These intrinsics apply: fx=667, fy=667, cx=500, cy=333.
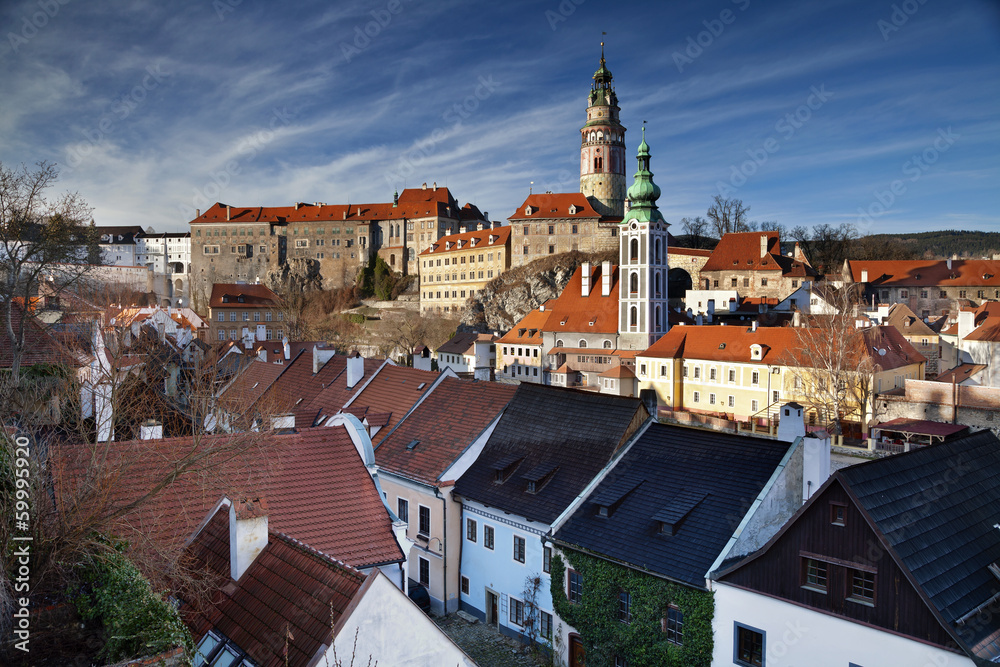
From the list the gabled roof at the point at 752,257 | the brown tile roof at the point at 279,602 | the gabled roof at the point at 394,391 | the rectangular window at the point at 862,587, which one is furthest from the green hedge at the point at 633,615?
the gabled roof at the point at 752,257

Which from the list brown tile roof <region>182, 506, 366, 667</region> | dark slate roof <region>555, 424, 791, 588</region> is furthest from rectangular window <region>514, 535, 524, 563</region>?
brown tile roof <region>182, 506, 366, 667</region>

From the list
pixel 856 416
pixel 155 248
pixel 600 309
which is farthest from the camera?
pixel 155 248

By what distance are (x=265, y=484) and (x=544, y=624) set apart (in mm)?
7465

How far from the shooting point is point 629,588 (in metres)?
13.2

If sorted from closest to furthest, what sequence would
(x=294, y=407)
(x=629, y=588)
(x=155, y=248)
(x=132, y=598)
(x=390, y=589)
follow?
1. (x=132, y=598)
2. (x=390, y=589)
3. (x=629, y=588)
4. (x=294, y=407)
5. (x=155, y=248)

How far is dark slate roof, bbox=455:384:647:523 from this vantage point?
632 inches

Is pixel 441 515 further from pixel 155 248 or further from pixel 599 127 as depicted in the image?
pixel 155 248

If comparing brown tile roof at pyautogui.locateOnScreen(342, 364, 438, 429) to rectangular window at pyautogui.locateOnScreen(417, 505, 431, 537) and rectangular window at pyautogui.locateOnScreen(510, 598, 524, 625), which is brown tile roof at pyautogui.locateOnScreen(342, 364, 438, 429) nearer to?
rectangular window at pyautogui.locateOnScreen(417, 505, 431, 537)

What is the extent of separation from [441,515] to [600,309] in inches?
1622

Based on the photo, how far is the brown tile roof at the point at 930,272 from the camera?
63.4m

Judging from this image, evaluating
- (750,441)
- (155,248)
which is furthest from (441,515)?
(155,248)

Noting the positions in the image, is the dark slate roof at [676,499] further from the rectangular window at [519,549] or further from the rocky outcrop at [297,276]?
the rocky outcrop at [297,276]

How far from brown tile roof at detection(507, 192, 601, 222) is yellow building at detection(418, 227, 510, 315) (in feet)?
11.1

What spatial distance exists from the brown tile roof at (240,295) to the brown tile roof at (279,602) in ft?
254
